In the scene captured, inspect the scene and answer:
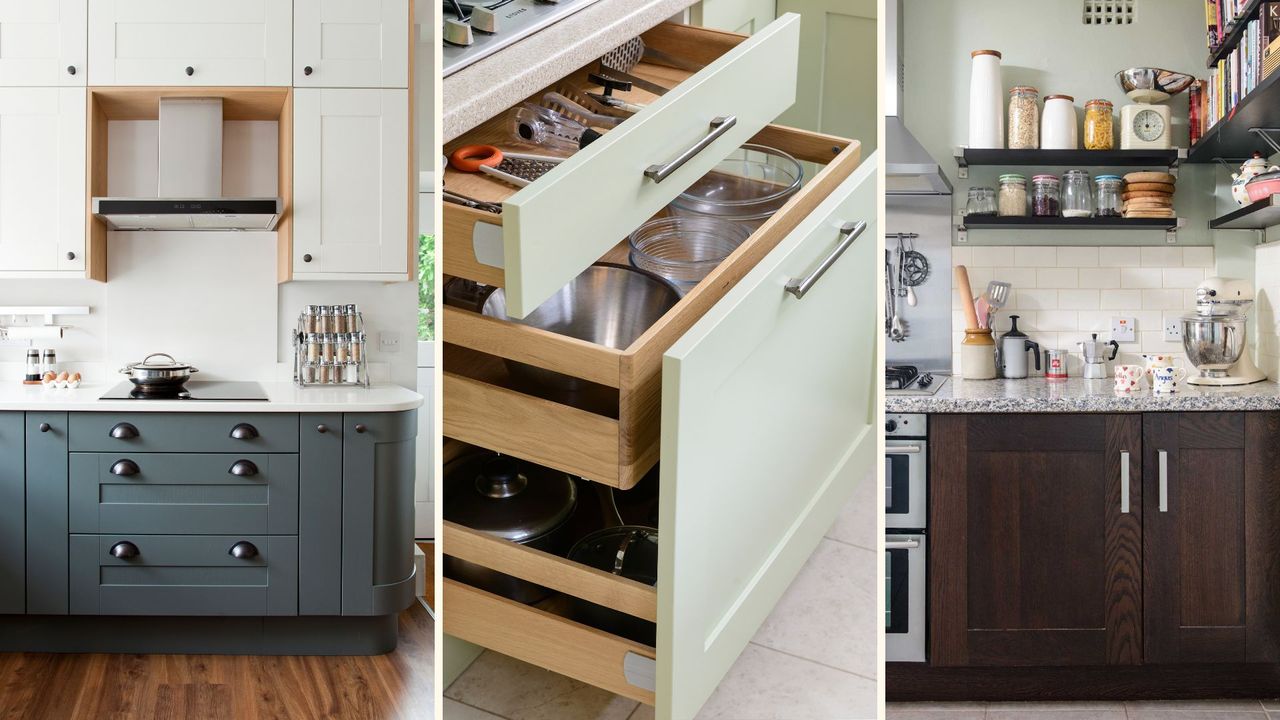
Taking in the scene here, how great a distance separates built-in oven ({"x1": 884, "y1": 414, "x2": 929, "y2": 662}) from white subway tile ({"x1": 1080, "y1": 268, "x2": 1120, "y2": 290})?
1016mm

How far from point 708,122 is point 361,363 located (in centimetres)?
Result: 236

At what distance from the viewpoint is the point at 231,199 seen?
288 cm

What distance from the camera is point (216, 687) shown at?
2.58 meters

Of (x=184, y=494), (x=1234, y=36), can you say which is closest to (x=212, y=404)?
(x=184, y=494)

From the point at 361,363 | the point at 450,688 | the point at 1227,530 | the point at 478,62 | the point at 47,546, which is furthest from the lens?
the point at 361,363

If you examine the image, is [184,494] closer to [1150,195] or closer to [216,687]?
[216,687]

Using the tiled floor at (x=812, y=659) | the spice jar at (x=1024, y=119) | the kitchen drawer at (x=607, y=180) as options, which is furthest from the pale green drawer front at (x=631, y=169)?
the spice jar at (x=1024, y=119)

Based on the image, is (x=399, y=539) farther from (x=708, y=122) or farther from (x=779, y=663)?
(x=708, y=122)

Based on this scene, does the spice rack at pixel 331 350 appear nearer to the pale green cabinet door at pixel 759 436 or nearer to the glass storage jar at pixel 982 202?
the glass storage jar at pixel 982 202

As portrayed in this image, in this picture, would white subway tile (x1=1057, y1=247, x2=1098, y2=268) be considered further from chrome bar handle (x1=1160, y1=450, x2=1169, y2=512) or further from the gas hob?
the gas hob

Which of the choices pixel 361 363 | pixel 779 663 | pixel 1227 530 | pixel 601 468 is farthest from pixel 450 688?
pixel 361 363

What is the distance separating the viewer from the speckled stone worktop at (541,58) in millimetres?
963

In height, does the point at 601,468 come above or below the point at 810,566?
above

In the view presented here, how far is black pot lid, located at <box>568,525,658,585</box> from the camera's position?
1039 millimetres
